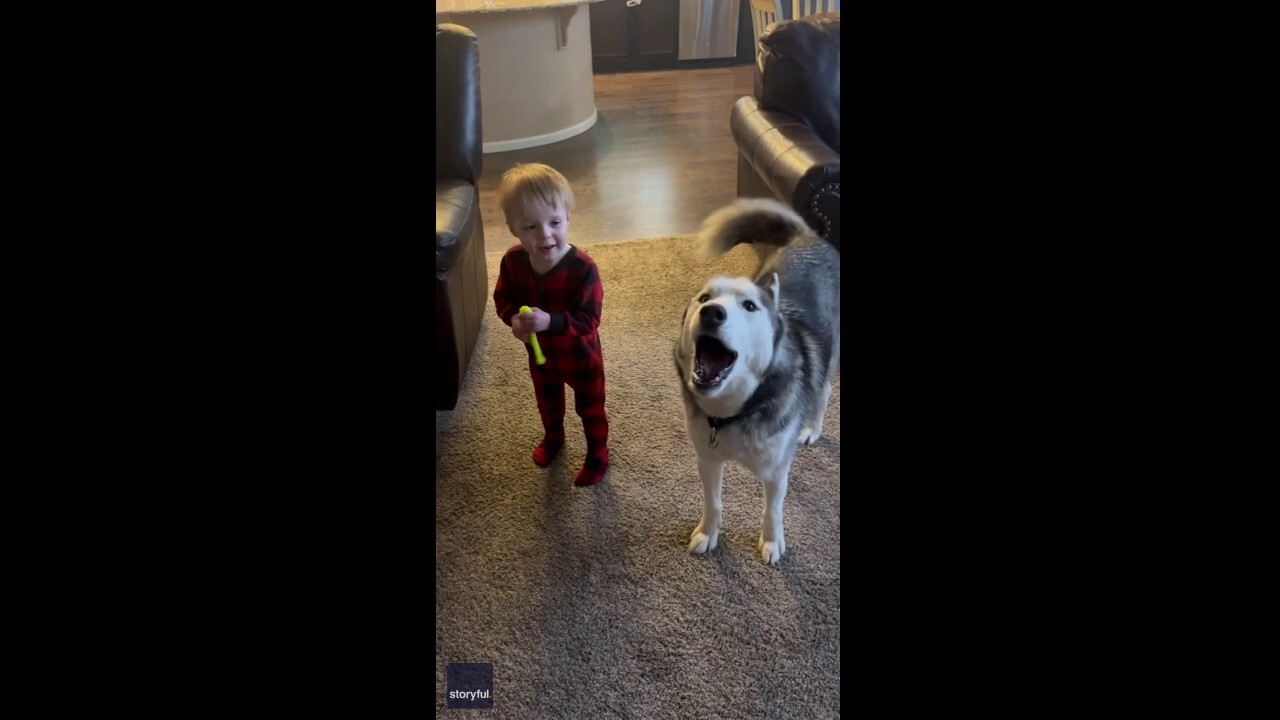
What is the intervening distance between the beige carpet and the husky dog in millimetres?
47

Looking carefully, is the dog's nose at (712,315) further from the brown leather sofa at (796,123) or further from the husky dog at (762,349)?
the brown leather sofa at (796,123)

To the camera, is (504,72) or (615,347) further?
(615,347)

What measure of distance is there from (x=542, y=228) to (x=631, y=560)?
636mm

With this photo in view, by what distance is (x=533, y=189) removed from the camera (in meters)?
0.90

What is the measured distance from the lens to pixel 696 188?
4.06 feet

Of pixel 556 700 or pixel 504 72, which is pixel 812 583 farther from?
pixel 504 72

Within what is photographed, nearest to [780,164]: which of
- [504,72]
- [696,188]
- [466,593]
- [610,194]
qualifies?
[696,188]

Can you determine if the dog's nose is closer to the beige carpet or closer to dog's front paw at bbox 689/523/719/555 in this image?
the beige carpet

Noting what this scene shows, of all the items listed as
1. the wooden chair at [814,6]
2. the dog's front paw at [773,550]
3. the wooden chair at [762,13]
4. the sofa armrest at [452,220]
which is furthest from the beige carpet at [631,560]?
the wooden chair at [814,6]

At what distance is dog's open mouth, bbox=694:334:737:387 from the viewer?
0.93 metres

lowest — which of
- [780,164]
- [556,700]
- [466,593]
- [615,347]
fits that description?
[556,700]

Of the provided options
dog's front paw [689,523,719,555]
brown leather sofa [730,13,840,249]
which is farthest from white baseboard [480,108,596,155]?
dog's front paw [689,523,719,555]
